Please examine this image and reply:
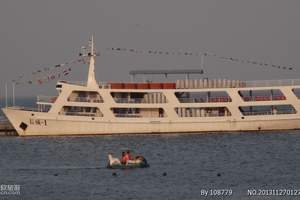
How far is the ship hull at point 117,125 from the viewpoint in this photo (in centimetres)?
9456

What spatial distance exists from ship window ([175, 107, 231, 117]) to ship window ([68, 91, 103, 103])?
23.2 ft

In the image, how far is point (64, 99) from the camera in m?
94.4

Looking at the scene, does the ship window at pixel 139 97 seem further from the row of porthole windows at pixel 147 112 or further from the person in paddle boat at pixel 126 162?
the person in paddle boat at pixel 126 162

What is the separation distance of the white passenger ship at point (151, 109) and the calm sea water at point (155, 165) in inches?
54.5

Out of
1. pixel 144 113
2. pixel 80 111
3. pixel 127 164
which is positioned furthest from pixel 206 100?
pixel 127 164

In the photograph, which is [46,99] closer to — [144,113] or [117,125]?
[117,125]

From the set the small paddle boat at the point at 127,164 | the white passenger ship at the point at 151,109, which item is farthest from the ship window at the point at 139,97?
the small paddle boat at the point at 127,164

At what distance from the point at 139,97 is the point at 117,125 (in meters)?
3.52

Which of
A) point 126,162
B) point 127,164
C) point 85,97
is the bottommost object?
point 127,164

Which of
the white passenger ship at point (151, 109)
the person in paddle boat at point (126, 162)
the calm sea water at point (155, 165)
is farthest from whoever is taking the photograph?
the white passenger ship at point (151, 109)

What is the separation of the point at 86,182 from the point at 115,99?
3302cm

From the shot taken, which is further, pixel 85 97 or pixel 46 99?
pixel 46 99

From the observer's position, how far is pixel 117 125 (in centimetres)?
9444

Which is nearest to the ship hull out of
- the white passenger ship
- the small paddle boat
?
the white passenger ship
